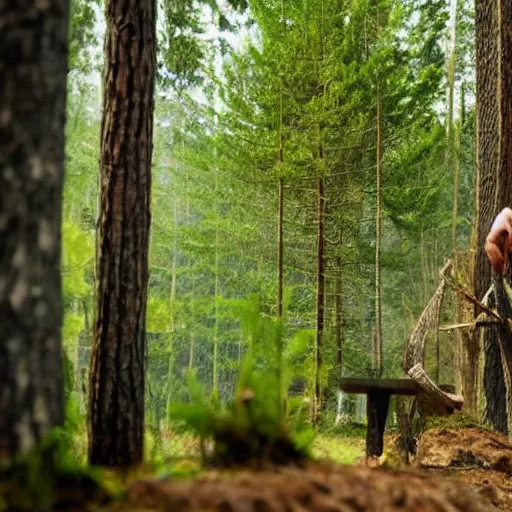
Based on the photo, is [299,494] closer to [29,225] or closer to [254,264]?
[29,225]

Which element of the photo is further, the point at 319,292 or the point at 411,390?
the point at 319,292

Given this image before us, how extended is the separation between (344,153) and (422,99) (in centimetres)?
248

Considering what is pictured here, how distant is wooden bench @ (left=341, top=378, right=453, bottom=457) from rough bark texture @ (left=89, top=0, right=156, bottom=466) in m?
3.80

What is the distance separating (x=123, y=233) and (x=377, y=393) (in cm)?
431

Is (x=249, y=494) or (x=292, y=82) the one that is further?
(x=292, y=82)

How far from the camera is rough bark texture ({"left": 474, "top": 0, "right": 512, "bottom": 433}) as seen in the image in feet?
30.8

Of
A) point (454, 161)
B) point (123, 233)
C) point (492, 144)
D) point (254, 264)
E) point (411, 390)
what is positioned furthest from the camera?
point (254, 264)

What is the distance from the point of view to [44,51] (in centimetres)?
151

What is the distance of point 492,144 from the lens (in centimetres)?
988

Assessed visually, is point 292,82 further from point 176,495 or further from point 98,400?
point 176,495

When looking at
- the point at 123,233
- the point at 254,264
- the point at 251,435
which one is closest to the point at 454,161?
the point at 254,264

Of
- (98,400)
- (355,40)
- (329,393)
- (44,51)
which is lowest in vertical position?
(329,393)

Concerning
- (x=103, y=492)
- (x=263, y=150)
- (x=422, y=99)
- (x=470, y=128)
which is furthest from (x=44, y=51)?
(x=470, y=128)

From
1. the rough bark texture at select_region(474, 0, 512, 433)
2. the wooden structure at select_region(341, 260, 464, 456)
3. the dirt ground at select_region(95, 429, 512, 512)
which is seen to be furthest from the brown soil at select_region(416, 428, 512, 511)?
the dirt ground at select_region(95, 429, 512, 512)
